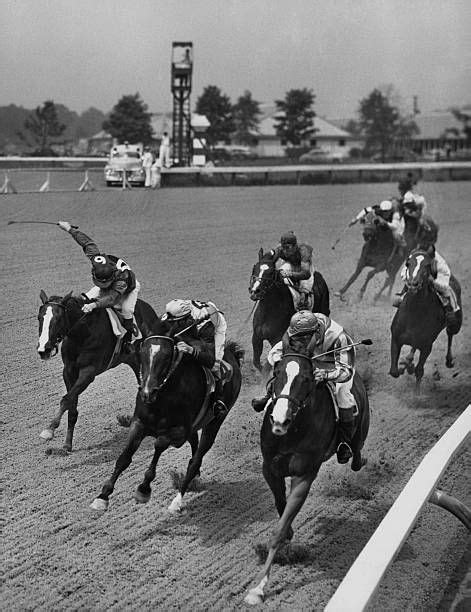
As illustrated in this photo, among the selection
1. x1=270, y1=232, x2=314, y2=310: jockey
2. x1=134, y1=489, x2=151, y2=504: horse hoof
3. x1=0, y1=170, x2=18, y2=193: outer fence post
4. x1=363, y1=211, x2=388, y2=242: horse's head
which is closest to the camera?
x1=134, y1=489, x2=151, y2=504: horse hoof

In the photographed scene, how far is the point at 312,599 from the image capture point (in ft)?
18.0

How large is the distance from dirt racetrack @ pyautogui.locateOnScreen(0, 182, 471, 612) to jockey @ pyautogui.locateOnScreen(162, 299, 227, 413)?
99 cm

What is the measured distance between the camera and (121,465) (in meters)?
6.32

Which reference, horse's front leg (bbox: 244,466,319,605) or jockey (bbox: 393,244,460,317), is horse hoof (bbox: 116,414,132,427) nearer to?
horse's front leg (bbox: 244,466,319,605)

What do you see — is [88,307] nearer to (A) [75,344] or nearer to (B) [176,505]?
(A) [75,344]

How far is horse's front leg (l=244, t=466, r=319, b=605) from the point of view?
5.36 metres

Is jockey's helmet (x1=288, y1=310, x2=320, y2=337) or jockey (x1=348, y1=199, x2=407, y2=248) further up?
jockey's helmet (x1=288, y1=310, x2=320, y2=337)

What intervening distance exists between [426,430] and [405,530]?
405 cm

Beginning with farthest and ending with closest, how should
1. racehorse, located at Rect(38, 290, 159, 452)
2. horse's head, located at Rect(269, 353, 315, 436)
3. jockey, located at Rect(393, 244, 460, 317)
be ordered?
1. jockey, located at Rect(393, 244, 460, 317)
2. racehorse, located at Rect(38, 290, 159, 452)
3. horse's head, located at Rect(269, 353, 315, 436)

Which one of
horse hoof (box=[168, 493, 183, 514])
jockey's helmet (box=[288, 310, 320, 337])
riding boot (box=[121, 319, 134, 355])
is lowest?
horse hoof (box=[168, 493, 183, 514])

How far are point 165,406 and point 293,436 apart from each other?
1066 millimetres

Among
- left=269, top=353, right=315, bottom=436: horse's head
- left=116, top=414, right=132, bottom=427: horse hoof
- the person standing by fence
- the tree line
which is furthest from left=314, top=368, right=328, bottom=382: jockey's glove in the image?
the tree line

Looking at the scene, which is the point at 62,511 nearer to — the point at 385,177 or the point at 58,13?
the point at 58,13

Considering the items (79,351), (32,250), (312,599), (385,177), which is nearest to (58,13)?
(32,250)
